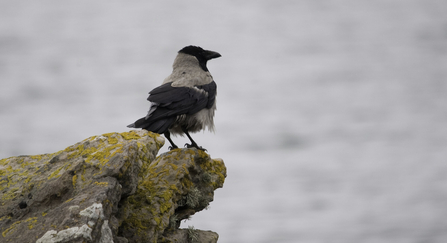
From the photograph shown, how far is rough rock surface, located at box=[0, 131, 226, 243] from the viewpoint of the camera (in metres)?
4.14

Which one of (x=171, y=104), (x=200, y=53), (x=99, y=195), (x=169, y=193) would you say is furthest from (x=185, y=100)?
(x=99, y=195)

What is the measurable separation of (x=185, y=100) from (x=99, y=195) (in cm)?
415

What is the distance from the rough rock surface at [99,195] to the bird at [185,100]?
1193 mm

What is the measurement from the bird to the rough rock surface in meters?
1.19

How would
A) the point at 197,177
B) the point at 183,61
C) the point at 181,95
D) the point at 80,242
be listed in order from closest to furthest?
1. the point at 80,242
2. the point at 197,177
3. the point at 181,95
4. the point at 183,61

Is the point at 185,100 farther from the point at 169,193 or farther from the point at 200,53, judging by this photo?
the point at 169,193

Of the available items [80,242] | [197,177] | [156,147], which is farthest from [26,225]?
[197,177]

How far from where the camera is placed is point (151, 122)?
7535 mm

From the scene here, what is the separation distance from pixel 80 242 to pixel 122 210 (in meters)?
1.41

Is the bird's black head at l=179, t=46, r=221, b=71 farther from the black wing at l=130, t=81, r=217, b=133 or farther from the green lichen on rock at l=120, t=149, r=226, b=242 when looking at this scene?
the green lichen on rock at l=120, t=149, r=226, b=242

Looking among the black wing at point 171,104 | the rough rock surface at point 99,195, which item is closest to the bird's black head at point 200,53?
the black wing at point 171,104

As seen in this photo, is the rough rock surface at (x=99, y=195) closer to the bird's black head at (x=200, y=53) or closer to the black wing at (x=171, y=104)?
the black wing at (x=171, y=104)

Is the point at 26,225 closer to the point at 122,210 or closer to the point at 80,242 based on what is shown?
the point at 80,242

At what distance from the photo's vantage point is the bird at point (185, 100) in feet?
25.2
